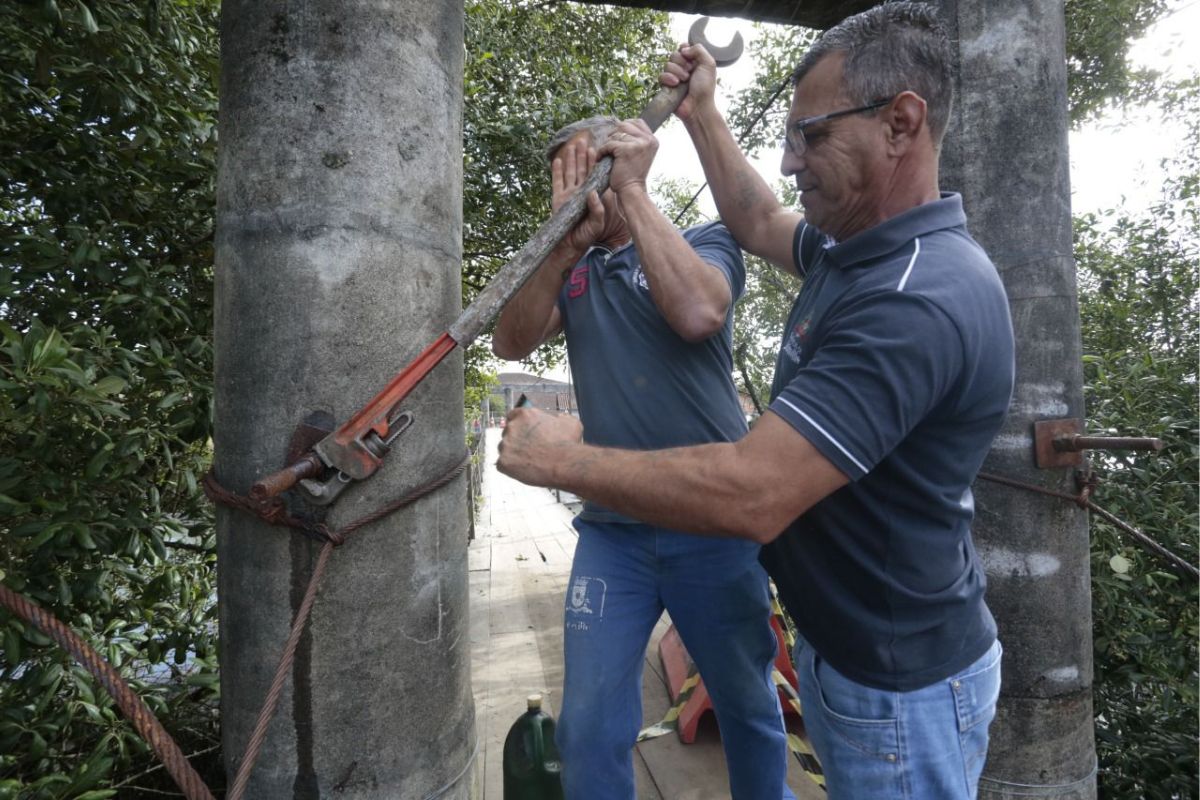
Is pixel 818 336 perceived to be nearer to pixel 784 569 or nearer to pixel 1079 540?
pixel 784 569

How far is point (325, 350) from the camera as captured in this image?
1.29 metres

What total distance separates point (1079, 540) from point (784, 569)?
1229 millimetres

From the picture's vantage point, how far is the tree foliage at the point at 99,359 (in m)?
1.67

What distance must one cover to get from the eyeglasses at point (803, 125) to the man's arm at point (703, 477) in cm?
72

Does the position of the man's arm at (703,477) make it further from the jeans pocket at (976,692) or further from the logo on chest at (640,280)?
the logo on chest at (640,280)

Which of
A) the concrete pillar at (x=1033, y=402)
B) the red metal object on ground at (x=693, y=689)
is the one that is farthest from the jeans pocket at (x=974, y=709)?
the red metal object on ground at (x=693, y=689)

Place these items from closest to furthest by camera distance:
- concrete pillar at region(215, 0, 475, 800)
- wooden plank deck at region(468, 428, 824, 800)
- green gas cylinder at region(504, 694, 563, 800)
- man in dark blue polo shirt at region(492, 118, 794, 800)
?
concrete pillar at region(215, 0, 475, 800) < man in dark blue polo shirt at region(492, 118, 794, 800) < green gas cylinder at region(504, 694, 563, 800) < wooden plank deck at region(468, 428, 824, 800)

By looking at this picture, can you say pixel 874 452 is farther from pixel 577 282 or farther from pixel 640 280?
pixel 577 282

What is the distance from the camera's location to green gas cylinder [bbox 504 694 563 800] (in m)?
2.62

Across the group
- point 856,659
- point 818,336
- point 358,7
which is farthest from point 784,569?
point 358,7

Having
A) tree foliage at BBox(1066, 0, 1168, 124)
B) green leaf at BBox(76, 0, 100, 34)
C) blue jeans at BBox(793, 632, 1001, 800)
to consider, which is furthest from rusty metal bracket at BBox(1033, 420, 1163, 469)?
tree foliage at BBox(1066, 0, 1168, 124)

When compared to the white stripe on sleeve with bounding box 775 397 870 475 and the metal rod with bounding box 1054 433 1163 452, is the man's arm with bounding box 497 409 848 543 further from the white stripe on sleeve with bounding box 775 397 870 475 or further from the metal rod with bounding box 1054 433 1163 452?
the metal rod with bounding box 1054 433 1163 452

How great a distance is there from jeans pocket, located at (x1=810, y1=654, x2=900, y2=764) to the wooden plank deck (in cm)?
126

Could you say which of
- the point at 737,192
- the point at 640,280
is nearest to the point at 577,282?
the point at 640,280
